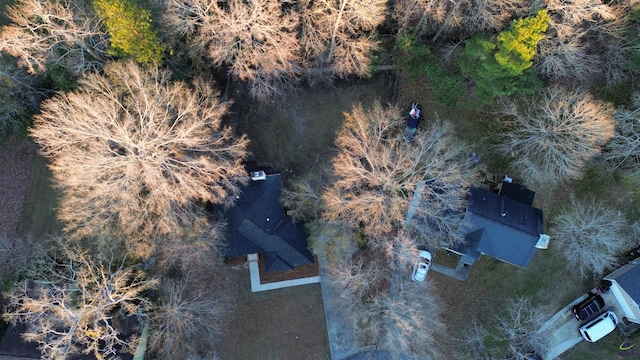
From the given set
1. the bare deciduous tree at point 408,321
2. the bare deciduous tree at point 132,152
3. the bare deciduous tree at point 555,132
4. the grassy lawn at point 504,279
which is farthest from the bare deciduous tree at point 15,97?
the bare deciduous tree at point 555,132

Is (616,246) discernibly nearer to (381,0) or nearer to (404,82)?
(404,82)

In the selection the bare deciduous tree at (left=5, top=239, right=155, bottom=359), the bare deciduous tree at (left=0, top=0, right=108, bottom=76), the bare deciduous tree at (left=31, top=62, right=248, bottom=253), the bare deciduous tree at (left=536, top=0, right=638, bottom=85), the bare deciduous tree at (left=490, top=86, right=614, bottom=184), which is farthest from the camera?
the bare deciduous tree at (left=490, top=86, right=614, bottom=184)

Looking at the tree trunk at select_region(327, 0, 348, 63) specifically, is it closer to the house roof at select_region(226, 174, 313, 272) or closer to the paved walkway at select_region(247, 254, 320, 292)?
the house roof at select_region(226, 174, 313, 272)

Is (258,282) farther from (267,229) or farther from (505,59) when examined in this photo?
(505,59)

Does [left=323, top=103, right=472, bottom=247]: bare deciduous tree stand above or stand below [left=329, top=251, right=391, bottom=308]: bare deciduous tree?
above

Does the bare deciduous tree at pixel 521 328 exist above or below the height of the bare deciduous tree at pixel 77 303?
below

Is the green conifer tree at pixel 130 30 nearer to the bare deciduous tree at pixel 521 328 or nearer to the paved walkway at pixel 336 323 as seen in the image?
the paved walkway at pixel 336 323

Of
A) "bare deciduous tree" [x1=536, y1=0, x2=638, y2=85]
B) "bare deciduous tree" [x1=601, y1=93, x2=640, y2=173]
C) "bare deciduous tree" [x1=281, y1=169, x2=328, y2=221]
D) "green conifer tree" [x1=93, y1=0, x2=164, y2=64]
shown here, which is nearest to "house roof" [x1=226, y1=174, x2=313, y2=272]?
"bare deciduous tree" [x1=281, y1=169, x2=328, y2=221]
